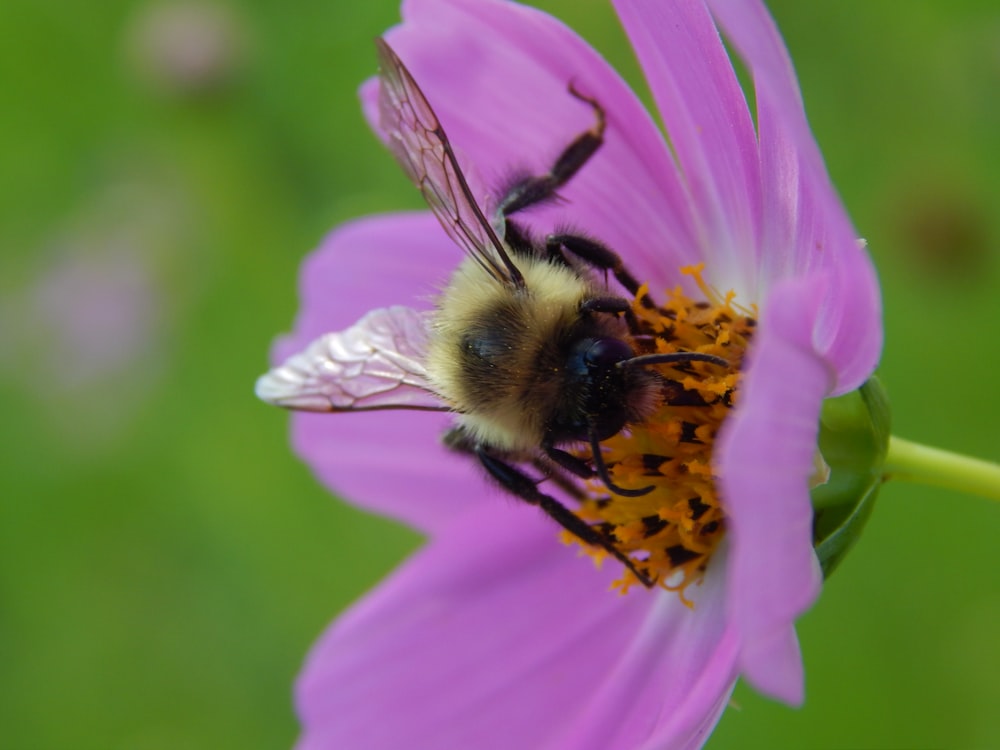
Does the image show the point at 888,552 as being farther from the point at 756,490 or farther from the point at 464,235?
the point at 756,490

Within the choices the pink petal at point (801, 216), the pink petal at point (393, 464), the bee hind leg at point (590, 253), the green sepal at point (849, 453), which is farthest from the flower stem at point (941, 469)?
the pink petal at point (393, 464)

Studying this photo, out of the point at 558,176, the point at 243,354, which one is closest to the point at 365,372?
the point at 558,176

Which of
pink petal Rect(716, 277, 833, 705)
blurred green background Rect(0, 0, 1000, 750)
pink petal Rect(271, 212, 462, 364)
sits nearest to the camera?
pink petal Rect(716, 277, 833, 705)

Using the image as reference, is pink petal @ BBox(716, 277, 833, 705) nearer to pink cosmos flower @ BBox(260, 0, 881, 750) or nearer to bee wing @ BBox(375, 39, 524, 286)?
pink cosmos flower @ BBox(260, 0, 881, 750)

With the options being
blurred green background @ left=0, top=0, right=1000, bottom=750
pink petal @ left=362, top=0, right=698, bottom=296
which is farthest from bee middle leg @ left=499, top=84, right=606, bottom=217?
blurred green background @ left=0, top=0, right=1000, bottom=750

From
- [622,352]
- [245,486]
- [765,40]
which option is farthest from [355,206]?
[765,40]

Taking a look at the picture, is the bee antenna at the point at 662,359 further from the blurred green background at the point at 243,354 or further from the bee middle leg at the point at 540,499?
the blurred green background at the point at 243,354
